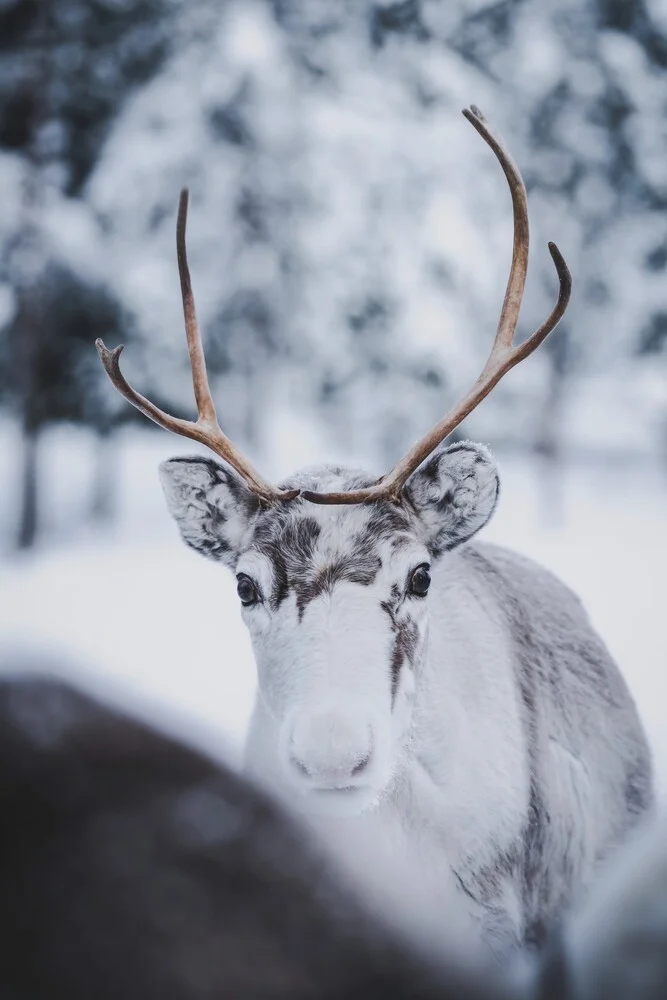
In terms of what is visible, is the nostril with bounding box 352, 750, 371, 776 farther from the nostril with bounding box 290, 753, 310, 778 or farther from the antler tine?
the antler tine

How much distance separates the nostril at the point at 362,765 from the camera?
179 cm

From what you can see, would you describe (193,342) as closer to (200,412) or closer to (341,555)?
(200,412)

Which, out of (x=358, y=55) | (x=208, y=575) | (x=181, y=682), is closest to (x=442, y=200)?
(x=358, y=55)

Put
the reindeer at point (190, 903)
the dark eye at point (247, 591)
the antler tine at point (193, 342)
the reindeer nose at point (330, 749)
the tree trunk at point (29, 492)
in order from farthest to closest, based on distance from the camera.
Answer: the tree trunk at point (29, 492) < the antler tine at point (193, 342) < the dark eye at point (247, 591) < the reindeer nose at point (330, 749) < the reindeer at point (190, 903)

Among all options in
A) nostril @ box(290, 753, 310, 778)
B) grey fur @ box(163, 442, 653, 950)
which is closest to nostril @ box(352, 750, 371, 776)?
nostril @ box(290, 753, 310, 778)

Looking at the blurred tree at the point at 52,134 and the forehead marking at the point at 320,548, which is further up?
the blurred tree at the point at 52,134

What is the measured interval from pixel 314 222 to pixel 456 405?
10.6m

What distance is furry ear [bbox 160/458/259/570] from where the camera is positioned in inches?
104

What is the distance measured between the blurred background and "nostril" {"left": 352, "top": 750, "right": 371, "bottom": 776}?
21.8ft

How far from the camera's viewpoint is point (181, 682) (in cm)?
574

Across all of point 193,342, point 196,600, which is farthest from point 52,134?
point 193,342

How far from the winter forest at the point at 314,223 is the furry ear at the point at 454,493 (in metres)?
5.99

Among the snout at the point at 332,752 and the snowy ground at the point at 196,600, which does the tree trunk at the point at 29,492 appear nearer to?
the snowy ground at the point at 196,600

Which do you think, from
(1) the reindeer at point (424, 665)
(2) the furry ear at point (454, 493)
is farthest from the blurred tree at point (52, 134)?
(2) the furry ear at point (454, 493)
